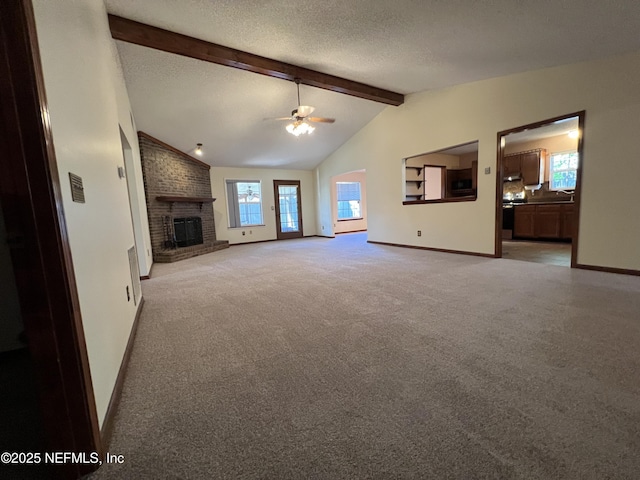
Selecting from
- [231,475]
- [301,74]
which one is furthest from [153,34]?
[231,475]

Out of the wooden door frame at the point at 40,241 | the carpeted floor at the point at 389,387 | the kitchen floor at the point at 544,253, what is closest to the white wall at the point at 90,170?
the wooden door frame at the point at 40,241

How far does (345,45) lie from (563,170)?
6.31 m

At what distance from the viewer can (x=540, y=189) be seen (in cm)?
671

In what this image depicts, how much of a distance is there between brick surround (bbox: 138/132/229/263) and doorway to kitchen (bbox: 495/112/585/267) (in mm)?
6646

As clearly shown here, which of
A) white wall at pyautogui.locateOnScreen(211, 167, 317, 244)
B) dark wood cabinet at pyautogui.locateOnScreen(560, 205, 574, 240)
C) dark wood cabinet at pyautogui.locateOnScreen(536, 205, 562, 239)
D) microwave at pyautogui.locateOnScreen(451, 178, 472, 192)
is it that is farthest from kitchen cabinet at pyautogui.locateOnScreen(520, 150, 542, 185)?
white wall at pyautogui.locateOnScreen(211, 167, 317, 244)

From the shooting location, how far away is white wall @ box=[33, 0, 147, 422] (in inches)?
43.6

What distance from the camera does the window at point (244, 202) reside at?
834 cm

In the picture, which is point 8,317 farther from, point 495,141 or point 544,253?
point 544,253

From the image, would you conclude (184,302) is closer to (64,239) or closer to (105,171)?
(105,171)

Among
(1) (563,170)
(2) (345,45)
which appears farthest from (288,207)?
(1) (563,170)

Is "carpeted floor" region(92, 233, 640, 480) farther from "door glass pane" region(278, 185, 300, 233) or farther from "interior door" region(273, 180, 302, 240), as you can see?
"door glass pane" region(278, 185, 300, 233)

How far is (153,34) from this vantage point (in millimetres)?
3162

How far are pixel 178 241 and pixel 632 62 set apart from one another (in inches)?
306

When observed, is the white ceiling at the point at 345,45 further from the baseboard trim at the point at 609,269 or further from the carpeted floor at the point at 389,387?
the carpeted floor at the point at 389,387
